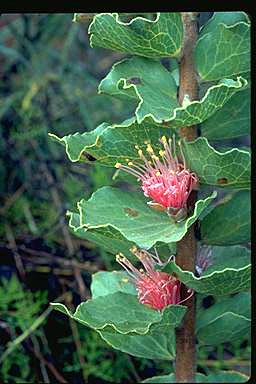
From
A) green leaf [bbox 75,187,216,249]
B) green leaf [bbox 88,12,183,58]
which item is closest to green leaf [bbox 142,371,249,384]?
green leaf [bbox 75,187,216,249]

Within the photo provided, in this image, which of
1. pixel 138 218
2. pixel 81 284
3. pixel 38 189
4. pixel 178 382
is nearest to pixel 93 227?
pixel 138 218

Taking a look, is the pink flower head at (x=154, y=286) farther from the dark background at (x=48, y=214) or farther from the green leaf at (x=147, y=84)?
the dark background at (x=48, y=214)

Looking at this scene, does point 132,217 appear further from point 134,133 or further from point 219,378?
point 219,378

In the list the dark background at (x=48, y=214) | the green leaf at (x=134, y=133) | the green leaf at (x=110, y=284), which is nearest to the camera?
the green leaf at (x=134, y=133)

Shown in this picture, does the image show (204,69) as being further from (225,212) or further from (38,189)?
(38,189)

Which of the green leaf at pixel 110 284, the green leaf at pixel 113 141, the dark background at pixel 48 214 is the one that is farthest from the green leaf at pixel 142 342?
the dark background at pixel 48 214
